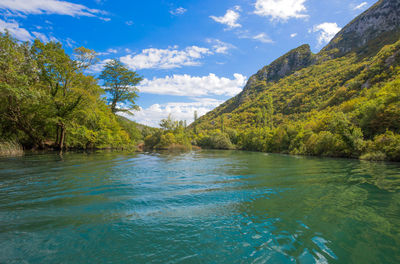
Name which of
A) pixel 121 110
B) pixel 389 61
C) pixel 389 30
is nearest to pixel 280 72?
pixel 389 30

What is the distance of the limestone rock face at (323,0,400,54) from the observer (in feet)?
340

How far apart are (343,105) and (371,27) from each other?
413ft

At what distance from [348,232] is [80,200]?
20.8 feet

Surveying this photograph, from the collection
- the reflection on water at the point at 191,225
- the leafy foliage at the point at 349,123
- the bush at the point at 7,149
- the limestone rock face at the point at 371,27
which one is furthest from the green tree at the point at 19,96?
the limestone rock face at the point at 371,27

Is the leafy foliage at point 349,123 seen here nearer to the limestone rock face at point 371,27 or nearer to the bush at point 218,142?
the bush at point 218,142

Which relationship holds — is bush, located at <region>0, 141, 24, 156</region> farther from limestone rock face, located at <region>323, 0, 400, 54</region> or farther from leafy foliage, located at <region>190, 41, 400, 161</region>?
limestone rock face, located at <region>323, 0, 400, 54</region>

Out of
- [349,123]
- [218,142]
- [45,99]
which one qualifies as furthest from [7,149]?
[218,142]

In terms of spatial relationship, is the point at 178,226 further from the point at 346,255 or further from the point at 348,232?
the point at 348,232

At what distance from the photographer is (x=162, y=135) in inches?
2106

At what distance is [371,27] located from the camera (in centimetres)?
11931

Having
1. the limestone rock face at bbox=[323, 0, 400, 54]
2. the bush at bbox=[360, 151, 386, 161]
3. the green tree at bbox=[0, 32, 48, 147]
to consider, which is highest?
the limestone rock face at bbox=[323, 0, 400, 54]

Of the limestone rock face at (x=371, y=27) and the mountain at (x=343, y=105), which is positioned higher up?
the limestone rock face at (x=371, y=27)

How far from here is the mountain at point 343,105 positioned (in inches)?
951

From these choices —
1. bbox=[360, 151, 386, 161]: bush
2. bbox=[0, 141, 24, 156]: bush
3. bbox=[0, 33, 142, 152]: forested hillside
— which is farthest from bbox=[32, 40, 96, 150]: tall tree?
bbox=[360, 151, 386, 161]: bush
